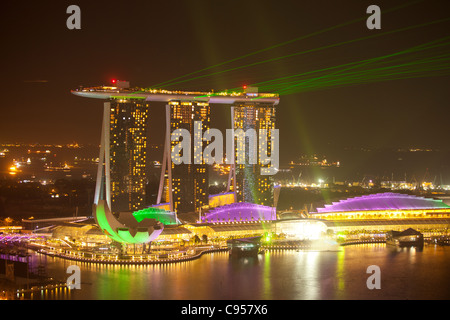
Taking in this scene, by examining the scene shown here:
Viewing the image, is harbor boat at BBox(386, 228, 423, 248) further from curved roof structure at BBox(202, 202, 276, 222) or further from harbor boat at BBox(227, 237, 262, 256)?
harbor boat at BBox(227, 237, 262, 256)

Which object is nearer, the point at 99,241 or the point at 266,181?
the point at 99,241

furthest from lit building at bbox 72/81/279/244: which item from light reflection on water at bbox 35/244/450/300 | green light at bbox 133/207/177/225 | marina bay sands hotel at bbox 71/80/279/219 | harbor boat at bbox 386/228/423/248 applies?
light reflection on water at bbox 35/244/450/300

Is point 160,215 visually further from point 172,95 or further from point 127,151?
point 172,95

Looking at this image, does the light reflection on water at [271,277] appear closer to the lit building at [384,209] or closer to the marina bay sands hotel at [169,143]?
the lit building at [384,209]

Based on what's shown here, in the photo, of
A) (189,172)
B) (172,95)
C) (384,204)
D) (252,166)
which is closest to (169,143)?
(189,172)

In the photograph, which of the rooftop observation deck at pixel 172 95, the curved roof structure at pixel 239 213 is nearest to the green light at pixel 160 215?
the curved roof structure at pixel 239 213

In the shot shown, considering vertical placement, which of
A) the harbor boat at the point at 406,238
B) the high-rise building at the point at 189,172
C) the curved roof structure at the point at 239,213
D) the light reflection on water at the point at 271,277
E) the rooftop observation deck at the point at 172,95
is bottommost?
the light reflection on water at the point at 271,277
